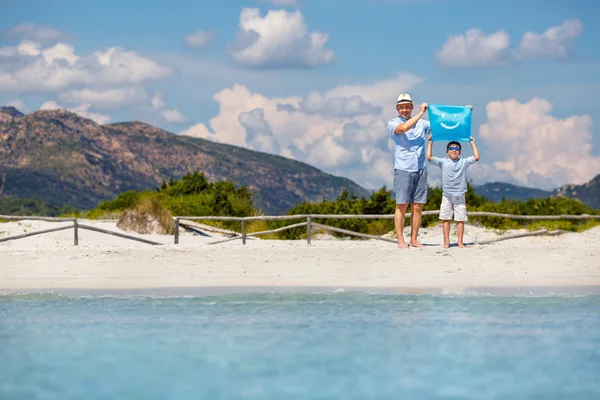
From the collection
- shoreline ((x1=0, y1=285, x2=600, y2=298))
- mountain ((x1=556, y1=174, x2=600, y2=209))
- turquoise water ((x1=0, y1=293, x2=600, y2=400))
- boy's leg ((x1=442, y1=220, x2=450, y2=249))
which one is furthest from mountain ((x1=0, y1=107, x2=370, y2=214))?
turquoise water ((x1=0, y1=293, x2=600, y2=400))

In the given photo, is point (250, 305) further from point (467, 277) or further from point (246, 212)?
point (246, 212)

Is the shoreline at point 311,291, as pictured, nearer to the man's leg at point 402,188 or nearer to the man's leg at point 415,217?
the man's leg at point 402,188

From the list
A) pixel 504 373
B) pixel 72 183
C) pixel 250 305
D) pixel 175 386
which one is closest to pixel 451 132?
pixel 250 305

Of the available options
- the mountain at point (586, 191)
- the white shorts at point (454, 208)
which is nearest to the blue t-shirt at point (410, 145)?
the white shorts at point (454, 208)

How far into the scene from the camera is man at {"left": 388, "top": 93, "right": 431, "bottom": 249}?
1091 centimetres

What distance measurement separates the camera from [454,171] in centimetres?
1147

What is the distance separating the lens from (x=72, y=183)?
551ft

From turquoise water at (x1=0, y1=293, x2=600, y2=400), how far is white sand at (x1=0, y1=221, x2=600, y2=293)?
0.98 meters

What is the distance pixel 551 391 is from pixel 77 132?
198996 millimetres

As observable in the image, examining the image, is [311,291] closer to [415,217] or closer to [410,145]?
[410,145]

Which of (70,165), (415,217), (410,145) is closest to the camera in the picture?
(410,145)

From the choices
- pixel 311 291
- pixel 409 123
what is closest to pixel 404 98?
pixel 409 123

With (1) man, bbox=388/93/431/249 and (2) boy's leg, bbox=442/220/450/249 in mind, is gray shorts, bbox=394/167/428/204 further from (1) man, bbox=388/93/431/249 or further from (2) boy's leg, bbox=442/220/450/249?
(2) boy's leg, bbox=442/220/450/249

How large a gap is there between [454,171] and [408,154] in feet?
2.73
